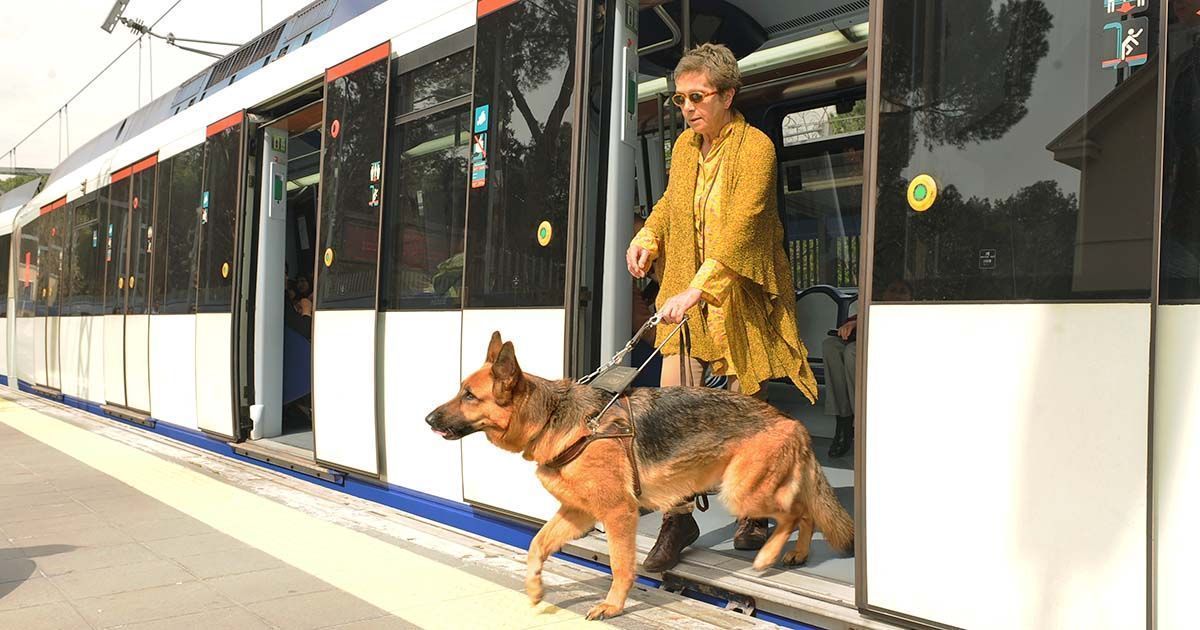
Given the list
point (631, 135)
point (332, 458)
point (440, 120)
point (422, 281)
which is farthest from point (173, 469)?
point (631, 135)

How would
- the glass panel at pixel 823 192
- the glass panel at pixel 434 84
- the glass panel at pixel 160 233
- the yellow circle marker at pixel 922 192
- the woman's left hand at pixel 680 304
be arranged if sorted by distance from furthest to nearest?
the glass panel at pixel 160 233, the glass panel at pixel 823 192, the glass panel at pixel 434 84, the woman's left hand at pixel 680 304, the yellow circle marker at pixel 922 192

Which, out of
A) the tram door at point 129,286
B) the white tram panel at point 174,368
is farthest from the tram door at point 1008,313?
the tram door at point 129,286

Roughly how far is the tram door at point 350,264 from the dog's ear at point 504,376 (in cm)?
234

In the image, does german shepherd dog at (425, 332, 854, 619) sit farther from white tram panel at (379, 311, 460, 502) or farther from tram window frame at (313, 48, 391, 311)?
tram window frame at (313, 48, 391, 311)

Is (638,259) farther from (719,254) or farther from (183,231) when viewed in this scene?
(183,231)

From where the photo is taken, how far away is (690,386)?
3.80m

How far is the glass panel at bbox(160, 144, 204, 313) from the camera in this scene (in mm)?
8258

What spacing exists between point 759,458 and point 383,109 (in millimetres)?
3428

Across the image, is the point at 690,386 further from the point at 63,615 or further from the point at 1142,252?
the point at 63,615

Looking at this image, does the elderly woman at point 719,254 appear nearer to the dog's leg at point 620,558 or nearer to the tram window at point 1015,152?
the dog's leg at point 620,558

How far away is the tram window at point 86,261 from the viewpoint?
437 inches

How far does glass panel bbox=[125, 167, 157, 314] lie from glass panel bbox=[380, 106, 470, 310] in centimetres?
505

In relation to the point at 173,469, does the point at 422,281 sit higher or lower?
higher

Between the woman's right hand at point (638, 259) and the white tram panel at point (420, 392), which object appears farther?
the white tram panel at point (420, 392)
